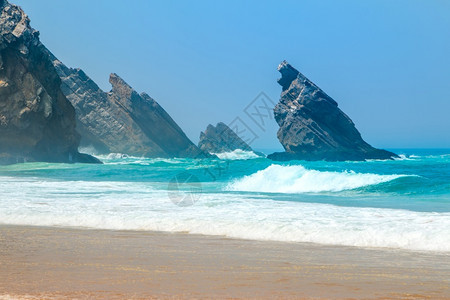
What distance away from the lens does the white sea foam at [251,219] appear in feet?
24.0

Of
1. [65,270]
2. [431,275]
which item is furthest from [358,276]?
[65,270]

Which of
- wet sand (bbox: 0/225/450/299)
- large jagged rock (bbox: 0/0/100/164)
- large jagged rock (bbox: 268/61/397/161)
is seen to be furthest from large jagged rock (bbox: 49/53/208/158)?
wet sand (bbox: 0/225/450/299)

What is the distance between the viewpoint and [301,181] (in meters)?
19.6

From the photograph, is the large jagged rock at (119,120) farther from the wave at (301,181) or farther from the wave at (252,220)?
the wave at (252,220)

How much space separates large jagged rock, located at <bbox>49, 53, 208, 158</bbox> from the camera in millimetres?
91062

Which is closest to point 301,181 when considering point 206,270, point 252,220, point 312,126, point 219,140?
point 252,220

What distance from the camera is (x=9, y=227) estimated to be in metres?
8.28

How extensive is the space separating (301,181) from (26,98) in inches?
1303

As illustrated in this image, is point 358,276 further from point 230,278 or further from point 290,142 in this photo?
point 290,142

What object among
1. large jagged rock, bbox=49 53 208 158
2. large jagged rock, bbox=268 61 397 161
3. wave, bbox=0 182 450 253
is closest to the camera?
wave, bbox=0 182 450 253

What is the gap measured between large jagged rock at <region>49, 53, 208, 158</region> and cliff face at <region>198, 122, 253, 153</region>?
7.92 metres

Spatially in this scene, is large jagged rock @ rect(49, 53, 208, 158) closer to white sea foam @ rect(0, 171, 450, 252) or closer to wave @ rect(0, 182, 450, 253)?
white sea foam @ rect(0, 171, 450, 252)

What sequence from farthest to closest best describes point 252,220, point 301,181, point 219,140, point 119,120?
point 219,140 < point 119,120 < point 301,181 < point 252,220

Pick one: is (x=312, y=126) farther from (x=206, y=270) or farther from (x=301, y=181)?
(x=206, y=270)
